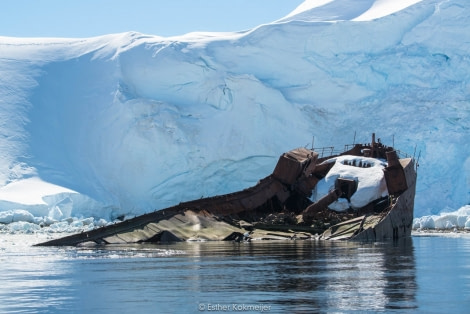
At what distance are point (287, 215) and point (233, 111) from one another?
12.1 metres

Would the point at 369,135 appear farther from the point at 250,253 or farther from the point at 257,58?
the point at 250,253

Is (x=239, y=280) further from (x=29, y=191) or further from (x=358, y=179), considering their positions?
(x=29, y=191)

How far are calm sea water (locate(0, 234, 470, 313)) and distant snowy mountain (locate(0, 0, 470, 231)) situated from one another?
45.6ft

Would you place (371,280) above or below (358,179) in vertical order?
below

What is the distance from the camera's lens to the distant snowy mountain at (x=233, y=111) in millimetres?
32312

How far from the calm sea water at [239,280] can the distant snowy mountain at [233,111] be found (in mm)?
13897

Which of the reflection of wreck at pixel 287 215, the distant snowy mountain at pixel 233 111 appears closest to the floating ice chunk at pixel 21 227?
the distant snowy mountain at pixel 233 111

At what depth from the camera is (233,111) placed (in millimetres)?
34469

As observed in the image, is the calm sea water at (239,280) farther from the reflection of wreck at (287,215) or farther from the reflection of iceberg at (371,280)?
the reflection of wreck at (287,215)

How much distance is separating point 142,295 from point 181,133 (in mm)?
22983

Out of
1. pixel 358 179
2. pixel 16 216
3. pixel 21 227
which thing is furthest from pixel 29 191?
pixel 358 179

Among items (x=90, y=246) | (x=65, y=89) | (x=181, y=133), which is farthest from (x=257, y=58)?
(x=90, y=246)

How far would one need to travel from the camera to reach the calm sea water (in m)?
9.56

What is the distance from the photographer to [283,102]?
113ft
